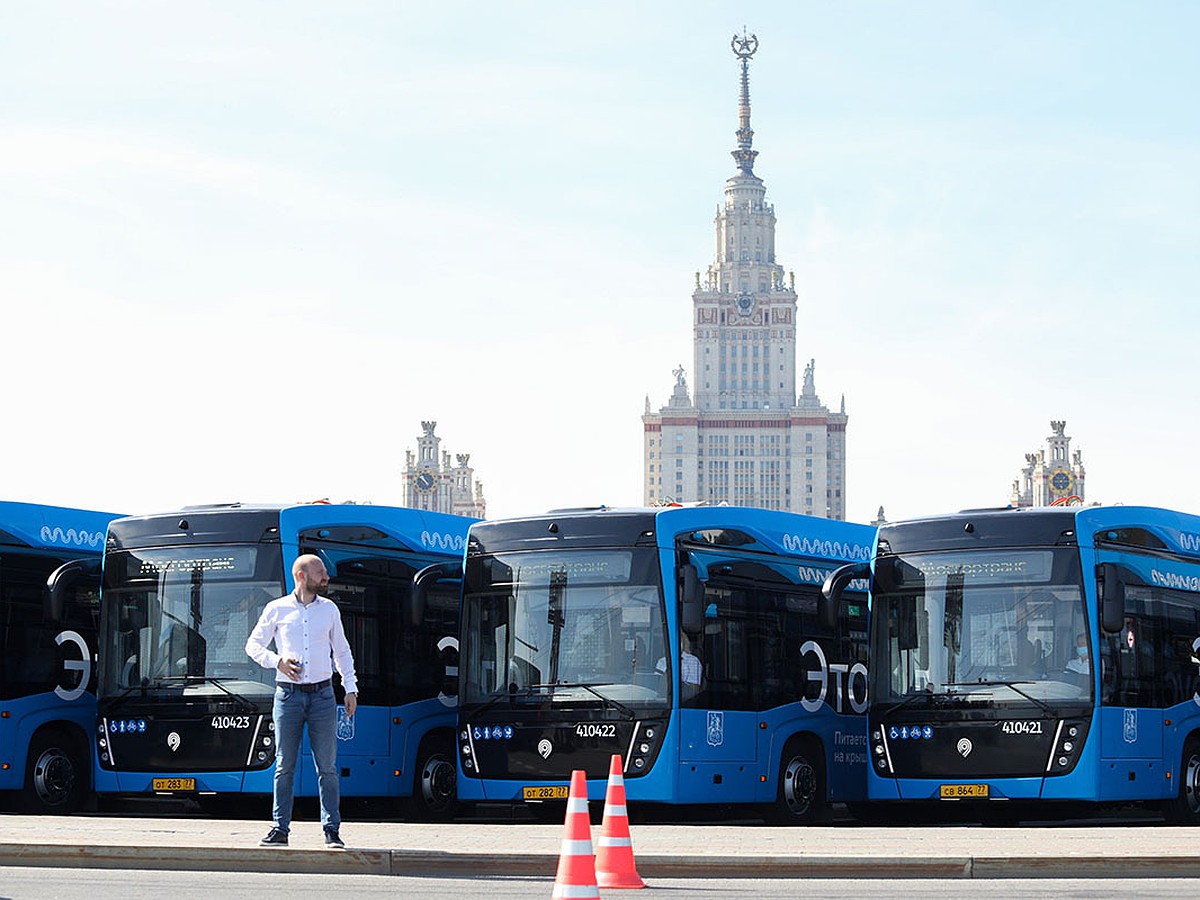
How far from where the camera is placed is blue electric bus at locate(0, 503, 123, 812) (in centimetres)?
1820

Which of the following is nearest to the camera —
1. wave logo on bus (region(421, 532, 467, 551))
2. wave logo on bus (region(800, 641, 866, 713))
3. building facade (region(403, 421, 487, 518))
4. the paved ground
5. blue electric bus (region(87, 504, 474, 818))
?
the paved ground

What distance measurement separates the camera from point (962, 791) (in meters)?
16.9

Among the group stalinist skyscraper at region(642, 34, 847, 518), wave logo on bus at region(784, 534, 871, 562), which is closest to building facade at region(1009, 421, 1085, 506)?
stalinist skyscraper at region(642, 34, 847, 518)

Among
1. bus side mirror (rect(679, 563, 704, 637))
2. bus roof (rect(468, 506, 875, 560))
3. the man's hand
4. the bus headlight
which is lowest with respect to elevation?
the bus headlight

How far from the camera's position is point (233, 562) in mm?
17297

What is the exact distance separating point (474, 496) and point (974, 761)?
147627 mm

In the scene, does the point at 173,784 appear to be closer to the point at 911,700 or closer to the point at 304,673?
the point at 304,673

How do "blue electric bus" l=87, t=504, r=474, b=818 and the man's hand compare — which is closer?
the man's hand

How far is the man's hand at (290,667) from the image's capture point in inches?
493

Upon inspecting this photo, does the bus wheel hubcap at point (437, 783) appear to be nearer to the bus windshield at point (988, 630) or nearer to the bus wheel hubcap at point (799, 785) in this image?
the bus wheel hubcap at point (799, 785)

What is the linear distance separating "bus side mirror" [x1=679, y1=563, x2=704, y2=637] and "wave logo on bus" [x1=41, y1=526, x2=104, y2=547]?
19.3 ft

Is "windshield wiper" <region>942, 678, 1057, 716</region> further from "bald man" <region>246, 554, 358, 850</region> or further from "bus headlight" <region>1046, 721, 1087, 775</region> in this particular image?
"bald man" <region>246, 554, 358, 850</region>

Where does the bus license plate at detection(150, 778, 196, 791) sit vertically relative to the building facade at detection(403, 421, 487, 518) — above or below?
below

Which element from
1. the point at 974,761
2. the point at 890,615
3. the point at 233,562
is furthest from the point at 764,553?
the point at 233,562
